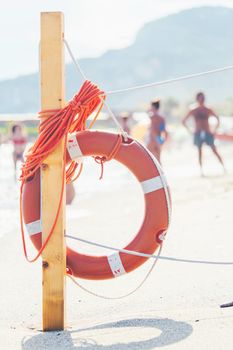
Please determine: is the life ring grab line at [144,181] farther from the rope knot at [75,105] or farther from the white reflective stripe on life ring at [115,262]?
the white reflective stripe on life ring at [115,262]

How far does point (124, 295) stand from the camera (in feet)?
14.2

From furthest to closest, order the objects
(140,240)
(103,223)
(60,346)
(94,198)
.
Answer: (94,198) < (103,223) < (140,240) < (60,346)

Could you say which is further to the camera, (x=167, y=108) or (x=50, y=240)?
(x=167, y=108)

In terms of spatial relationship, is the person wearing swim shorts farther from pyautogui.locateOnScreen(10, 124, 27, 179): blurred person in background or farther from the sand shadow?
the sand shadow

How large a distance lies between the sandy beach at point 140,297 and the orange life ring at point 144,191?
0.85 feet

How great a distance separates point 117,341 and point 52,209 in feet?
2.28

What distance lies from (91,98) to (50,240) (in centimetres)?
73

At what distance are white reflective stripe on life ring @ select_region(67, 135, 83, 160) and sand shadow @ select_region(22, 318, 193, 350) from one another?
82 centimetres

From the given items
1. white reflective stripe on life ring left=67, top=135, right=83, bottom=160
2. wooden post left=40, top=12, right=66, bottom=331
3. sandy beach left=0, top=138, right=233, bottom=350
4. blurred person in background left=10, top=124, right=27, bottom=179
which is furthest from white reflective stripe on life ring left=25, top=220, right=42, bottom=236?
blurred person in background left=10, top=124, right=27, bottom=179

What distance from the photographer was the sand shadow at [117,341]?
329cm

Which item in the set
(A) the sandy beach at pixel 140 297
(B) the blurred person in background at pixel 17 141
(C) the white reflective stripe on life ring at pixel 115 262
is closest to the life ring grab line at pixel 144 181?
(C) the white reflective stripe on life ring at pixel 115 262

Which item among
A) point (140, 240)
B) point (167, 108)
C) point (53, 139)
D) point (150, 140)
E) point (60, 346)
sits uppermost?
point (167, 108)

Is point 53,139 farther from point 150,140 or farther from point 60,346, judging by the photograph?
point 150,140

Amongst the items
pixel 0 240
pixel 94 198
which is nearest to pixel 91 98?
pixel 0 240
